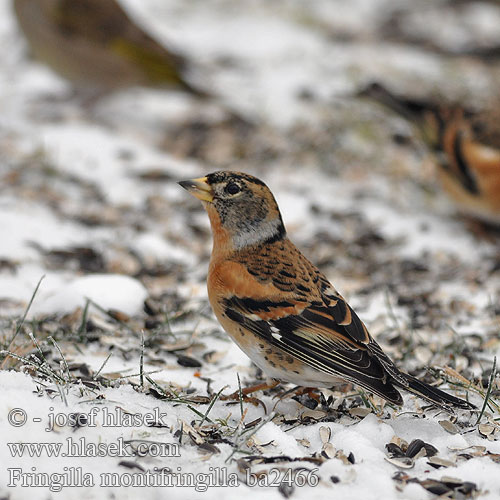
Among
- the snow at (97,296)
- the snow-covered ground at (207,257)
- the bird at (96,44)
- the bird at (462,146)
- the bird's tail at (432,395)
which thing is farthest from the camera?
the bird at (96,44)

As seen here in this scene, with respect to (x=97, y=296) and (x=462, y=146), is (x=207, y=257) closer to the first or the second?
(x=97, y=296)

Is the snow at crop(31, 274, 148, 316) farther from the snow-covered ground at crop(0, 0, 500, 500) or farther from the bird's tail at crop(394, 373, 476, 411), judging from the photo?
the bird's tail at crop(394, 373, 476, 411)

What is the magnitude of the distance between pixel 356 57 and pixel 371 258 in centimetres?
345

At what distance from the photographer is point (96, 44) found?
638 centimetres

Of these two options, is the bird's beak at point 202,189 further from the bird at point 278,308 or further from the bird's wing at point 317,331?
the bird's wing at point 317,331

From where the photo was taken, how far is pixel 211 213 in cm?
320

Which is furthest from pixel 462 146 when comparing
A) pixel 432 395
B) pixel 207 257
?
pixel 432 395

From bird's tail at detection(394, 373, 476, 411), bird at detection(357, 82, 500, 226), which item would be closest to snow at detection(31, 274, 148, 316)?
bird's tail at detection(394, 373, 476, 411)

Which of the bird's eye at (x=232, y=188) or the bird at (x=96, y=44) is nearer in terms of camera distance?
the bird's eye at (x=232, y=188)

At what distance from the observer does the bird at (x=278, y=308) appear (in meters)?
2.57

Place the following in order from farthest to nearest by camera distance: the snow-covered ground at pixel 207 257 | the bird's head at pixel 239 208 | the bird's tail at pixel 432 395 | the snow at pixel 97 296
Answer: the snow at pixel 97 296
the bird's head at pixel 239 208
the bird's tail at pixel 432 395
the snow-covered ground at pixel 207 257

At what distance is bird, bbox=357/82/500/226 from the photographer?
502 centimetres

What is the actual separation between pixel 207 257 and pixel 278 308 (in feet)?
6.53

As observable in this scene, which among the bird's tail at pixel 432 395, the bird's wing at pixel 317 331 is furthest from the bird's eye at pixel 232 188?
the bird's tail at pixel 432 395
